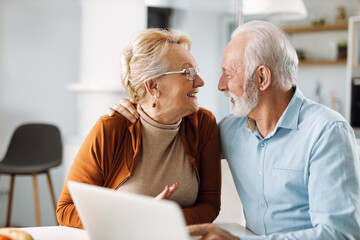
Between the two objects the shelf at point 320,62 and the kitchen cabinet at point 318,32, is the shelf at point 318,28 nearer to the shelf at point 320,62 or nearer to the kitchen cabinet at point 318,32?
the kitchen cabinet at point 318,32

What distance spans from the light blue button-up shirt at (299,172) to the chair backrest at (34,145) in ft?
8.21

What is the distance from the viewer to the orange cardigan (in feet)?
4.66

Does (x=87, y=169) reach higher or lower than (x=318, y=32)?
lower

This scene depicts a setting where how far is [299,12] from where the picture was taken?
2.93 meters

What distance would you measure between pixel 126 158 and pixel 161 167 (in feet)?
0.44

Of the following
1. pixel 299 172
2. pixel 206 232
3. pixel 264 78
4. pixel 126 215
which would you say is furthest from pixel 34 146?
pixel 126 215

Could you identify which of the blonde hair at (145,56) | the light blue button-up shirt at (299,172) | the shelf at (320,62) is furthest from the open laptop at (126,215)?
the shelf at (320,62)

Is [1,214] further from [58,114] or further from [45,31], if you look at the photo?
[45,31]

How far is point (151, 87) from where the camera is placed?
1604mm

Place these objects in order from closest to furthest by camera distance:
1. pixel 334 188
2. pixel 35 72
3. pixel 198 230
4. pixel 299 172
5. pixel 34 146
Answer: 1. pixel 198 230
2. pixel 334 188
3. pixel 299 172
4. pixel 34 146
5. pixel 35 72

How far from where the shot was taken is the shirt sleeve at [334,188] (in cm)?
119

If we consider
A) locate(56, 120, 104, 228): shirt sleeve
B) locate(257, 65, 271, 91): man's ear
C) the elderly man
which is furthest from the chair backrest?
locate(257, 65, 271, 91): man's ear

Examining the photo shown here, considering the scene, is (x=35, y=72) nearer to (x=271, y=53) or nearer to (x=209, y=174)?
(x=209, y=174)

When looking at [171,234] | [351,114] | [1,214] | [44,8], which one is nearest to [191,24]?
[44,8]
